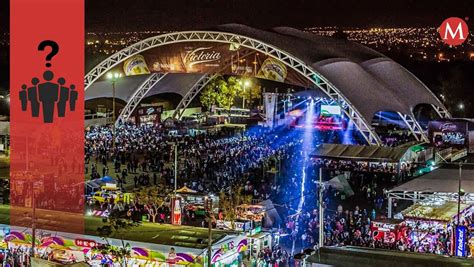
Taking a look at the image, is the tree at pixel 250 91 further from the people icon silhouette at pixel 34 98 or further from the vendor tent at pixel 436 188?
the vendor tent at pixel 436 188

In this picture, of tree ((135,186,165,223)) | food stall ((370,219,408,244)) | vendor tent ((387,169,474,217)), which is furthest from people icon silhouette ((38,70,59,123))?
food stall ((370,219,408,244))

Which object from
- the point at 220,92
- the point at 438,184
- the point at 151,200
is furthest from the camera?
the point at 220,92

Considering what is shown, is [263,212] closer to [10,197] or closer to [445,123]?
[10,197]

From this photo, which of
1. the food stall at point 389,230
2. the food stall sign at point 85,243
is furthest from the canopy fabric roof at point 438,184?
the food stall sign at point 85,243

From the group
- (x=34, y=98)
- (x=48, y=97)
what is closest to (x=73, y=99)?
(x=34, y=98)

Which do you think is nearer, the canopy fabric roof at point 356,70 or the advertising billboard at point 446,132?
the advertising billboard at point 446,132

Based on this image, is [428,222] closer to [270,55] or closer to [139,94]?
[270,55]

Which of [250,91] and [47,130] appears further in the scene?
[250,91]
